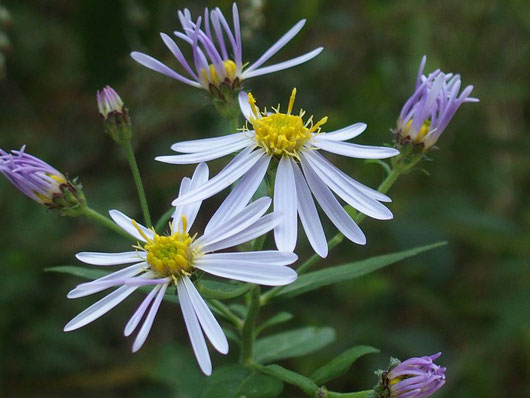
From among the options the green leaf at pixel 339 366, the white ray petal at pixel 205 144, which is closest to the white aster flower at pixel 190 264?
the white ray petal at pixel 205 144

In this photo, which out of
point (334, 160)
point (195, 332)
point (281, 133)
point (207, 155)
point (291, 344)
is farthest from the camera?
point (334, 160)

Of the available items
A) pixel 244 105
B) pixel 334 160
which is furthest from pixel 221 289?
pixel 334 160

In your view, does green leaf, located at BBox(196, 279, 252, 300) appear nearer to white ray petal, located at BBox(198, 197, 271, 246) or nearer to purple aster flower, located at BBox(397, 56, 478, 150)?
white ray petal, located at BBox(198, 197, 271, 246)

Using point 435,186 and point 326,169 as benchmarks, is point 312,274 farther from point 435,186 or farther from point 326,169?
point 435,186

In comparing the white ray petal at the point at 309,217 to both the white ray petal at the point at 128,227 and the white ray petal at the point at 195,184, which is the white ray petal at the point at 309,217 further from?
the white ray petal at the point at 128,227

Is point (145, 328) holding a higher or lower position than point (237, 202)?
lower

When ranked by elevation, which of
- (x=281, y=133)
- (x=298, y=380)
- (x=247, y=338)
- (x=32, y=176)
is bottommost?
(x=298, y=380)

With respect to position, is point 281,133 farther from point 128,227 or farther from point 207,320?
point 207,320
